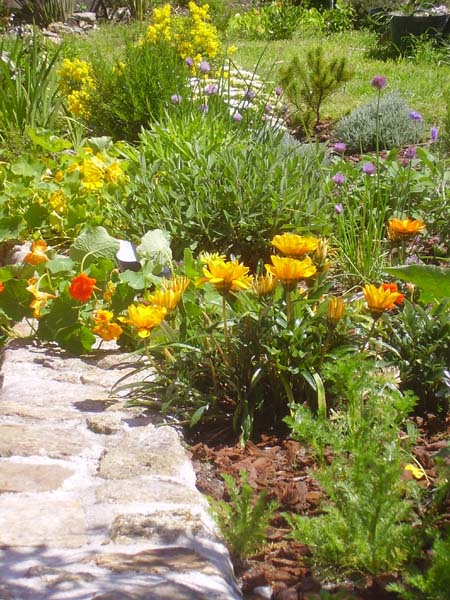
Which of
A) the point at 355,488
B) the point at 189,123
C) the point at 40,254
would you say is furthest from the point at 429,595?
the point at 189,123

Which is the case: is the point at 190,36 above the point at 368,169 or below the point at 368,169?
above

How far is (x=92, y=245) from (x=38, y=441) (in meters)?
1.40

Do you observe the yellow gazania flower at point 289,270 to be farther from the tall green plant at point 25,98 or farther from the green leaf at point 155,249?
the tall green plant at point 25,98

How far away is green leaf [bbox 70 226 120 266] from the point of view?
3.69 metres

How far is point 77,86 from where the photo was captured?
283 inches

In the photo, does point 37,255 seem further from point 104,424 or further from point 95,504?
point 95,504

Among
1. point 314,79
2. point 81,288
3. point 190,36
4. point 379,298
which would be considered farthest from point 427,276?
point 190,36

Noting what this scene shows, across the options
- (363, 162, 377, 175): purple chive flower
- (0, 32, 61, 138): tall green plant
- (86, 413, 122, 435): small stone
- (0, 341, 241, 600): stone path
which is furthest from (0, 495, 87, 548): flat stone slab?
(0, 32, 61, 138): tall green plant

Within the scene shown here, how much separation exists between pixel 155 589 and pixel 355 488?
523 mm

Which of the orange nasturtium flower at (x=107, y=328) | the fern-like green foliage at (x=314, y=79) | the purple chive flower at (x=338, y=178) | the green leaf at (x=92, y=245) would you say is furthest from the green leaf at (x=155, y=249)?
the fern-like green foliage at (x=314, y=79)

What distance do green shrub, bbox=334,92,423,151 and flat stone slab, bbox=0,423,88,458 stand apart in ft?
13.3

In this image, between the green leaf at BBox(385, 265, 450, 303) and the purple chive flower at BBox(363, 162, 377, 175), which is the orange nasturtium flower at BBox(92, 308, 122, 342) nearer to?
the green leaf at BBox(385, 265, 450, 303)

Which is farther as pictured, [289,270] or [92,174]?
[92,174]

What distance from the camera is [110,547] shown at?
1901 millimetres
